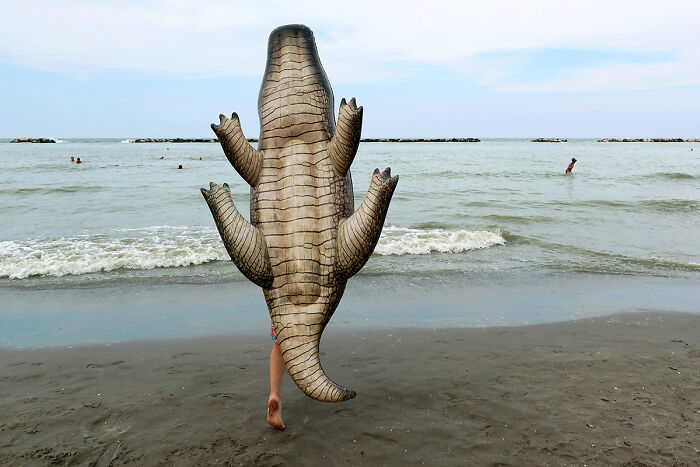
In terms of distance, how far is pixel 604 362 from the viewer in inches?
170

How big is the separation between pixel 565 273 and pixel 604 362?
3644 millimetres

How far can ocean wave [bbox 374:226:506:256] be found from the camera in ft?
31.0

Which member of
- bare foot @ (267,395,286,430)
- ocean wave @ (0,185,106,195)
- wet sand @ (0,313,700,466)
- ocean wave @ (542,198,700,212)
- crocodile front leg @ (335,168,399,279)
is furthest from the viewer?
ocean wave @ (0,185,106,195)

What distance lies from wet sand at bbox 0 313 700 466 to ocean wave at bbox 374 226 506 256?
4435 millimetres

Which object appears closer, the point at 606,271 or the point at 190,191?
the point at 606,271

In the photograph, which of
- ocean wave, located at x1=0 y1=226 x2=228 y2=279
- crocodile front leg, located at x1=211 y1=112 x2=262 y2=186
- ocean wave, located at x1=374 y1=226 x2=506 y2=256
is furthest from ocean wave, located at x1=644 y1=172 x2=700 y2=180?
crocodile front leg, located at x1=211 y1=112 x2=262 y2=186

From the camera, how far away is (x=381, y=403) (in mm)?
3621

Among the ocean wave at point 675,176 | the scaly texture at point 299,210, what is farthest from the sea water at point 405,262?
the ocean wave at point 675,176

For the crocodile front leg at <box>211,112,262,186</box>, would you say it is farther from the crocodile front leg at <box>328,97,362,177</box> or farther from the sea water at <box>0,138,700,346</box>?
the sea water at <box>0,138,700,346</box>

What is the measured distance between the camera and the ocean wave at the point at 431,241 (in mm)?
9438

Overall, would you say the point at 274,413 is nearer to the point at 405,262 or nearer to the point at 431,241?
the point at 405,262

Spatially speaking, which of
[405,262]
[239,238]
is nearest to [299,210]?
[239,238]

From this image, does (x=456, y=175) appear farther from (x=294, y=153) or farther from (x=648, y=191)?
(x=294, y=153)

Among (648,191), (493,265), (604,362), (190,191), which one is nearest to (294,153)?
(604,362)
